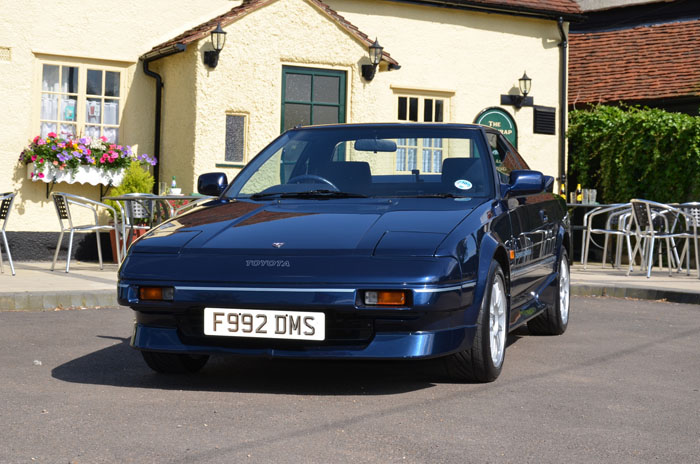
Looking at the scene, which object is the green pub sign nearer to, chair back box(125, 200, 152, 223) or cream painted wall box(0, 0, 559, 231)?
cream painted wall box(0, 0, 559, 231)

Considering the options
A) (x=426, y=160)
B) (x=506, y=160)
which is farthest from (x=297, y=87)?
(x=426, y=160)

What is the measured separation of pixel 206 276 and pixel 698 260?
10.2 meters

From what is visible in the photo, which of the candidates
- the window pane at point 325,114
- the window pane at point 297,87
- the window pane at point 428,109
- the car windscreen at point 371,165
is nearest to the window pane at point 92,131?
the window pane at point 297,87

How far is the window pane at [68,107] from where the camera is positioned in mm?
14320

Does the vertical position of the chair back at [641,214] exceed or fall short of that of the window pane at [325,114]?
it falls short

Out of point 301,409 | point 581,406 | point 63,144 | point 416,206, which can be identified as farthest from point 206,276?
point 63,144

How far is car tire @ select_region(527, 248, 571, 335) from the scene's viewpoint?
7.60m

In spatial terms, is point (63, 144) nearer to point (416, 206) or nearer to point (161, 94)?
point (161, 94)

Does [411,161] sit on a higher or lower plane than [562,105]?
lower

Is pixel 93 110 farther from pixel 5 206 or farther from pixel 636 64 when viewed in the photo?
pixel 636 64

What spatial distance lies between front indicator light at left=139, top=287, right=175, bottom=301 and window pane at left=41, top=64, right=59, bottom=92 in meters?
9.82

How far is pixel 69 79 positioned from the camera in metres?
14.4

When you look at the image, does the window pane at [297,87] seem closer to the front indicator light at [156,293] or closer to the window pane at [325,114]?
the window pane at [325,114]

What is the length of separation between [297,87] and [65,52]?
10.8ft
